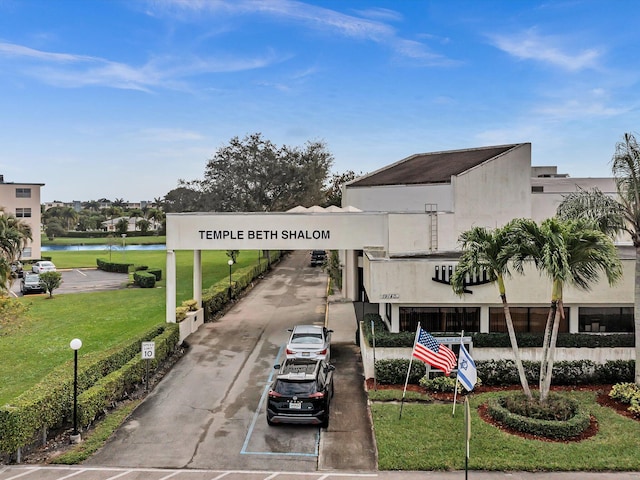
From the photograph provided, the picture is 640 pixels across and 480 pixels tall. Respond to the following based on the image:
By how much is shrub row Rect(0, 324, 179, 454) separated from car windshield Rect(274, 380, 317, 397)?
5.08m

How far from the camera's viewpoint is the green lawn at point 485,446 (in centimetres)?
1088

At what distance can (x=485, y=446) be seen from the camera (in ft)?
38.3

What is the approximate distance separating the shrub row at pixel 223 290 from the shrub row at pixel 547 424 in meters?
17.2

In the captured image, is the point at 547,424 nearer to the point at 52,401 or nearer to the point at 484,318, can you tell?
the point at 484,318

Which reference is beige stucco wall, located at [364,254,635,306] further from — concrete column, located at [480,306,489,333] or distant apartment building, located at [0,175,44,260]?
distant apartment building, located at [0,175,44,260]

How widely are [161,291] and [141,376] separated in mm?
19840

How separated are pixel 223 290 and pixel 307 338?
1210 centimetres

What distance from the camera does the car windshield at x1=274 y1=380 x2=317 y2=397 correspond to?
13164mm

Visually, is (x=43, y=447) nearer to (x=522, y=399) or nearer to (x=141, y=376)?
(x=141, y=376)

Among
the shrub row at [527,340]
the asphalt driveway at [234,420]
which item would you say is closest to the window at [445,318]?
the shrub row at [527,340]

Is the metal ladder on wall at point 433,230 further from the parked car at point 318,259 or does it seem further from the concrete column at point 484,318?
the parked car at point 318,259

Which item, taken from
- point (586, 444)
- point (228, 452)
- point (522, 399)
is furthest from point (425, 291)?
point (228, 452)

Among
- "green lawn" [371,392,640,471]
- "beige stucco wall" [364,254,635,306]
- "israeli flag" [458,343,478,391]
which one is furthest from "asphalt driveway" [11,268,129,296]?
"israeli flag" [458,343,478,391]

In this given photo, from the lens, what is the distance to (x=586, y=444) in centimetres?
1178
